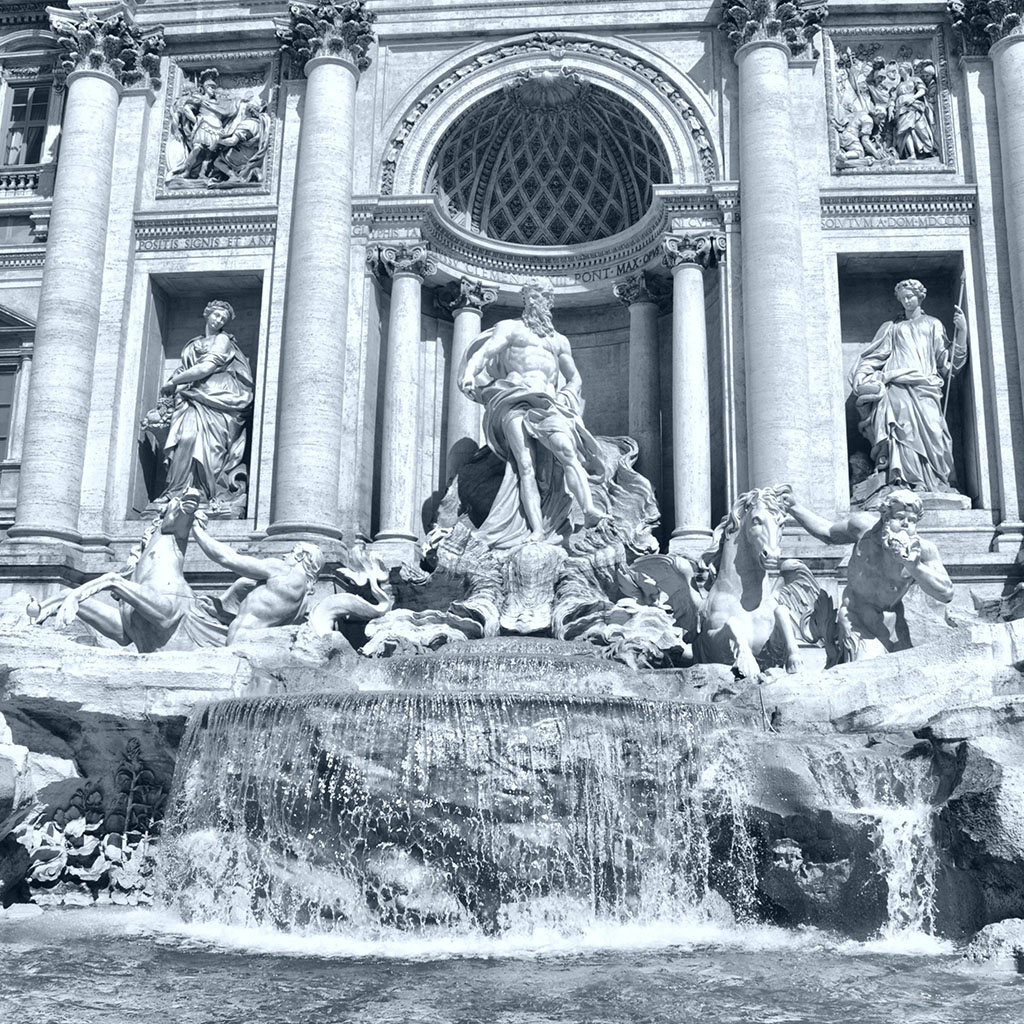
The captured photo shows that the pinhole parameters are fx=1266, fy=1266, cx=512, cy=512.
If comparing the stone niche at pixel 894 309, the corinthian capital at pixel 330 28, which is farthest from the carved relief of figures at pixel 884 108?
the corinthian capital at pixel 330 28

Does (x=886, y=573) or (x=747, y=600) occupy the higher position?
(x=886, y=573)

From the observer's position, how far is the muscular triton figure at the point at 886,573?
1317 cm

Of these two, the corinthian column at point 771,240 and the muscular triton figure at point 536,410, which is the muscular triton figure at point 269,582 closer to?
the muscular triton figure at point 536,410

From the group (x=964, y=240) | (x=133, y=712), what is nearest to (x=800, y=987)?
(x=133, y=712)

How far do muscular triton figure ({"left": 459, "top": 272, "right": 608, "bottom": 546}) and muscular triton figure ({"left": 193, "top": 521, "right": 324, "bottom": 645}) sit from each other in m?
3.33

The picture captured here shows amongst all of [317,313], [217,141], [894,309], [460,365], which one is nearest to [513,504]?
[460,365]

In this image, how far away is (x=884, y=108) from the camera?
21.0m

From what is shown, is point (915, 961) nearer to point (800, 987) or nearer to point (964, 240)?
point (800, 987)

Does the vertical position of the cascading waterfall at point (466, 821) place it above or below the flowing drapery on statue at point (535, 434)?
below

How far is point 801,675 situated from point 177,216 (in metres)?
13.8

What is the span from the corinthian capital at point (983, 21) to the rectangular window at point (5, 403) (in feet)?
54.9

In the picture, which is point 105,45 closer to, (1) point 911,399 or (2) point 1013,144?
(1) point 911,399

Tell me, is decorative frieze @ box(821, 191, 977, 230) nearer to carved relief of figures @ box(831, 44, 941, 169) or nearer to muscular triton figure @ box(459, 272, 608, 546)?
carved relief of figures @ box(831, 44, 941, 169)

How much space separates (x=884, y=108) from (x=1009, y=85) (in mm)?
1959
